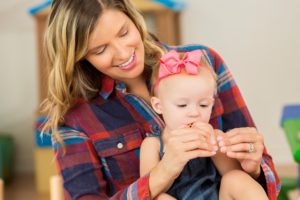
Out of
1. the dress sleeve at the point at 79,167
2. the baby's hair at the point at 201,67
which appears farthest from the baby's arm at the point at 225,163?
the dress sleeve at the point at 79,167

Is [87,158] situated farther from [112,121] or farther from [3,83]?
[3,83]

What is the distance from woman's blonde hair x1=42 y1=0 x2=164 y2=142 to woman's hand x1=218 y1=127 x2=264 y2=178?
0.32 meters

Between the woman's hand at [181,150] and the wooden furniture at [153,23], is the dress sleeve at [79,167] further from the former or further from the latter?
the wooden furniture at [153,23]

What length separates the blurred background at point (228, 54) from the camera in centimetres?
303

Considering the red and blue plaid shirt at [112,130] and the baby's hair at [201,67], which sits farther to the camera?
the red and blue plaid shirt at [112,130]

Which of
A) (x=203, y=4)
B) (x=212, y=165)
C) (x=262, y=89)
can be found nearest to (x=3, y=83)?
(x=203, y=4)

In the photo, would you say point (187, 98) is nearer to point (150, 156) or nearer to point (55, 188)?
point (150, 156)

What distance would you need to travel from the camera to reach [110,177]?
3.92ft

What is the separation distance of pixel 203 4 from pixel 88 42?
2134 mm

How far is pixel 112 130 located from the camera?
1.20 metres

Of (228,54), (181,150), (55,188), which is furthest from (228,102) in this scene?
(228,54)

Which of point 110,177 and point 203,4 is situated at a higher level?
point 203,4

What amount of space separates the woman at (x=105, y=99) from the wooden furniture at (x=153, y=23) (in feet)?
5.90

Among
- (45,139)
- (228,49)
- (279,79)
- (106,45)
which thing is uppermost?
Result: (106,45)
